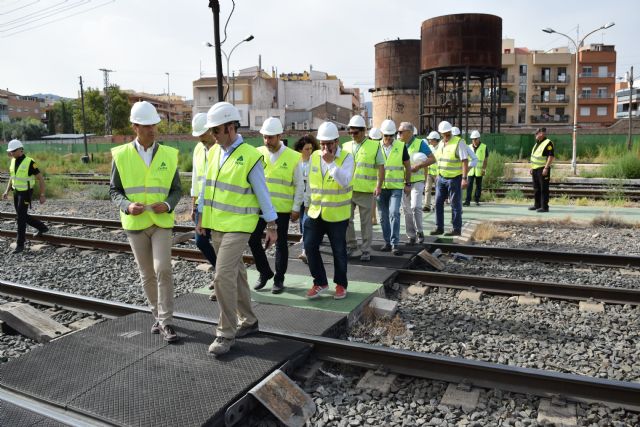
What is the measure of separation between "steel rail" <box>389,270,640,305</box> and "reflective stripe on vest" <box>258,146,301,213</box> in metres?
1.86

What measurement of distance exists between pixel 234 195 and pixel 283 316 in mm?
1663

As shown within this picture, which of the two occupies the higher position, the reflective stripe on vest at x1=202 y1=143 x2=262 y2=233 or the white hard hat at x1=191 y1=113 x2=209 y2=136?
the white hard hat at x1=191 y1=113 x2=209 y2=136

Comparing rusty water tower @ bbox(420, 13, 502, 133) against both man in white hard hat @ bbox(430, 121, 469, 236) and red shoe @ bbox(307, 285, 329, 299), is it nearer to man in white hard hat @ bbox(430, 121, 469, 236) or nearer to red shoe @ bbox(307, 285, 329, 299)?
man in white hard hat @ bbox(430, 121, 469, 236)

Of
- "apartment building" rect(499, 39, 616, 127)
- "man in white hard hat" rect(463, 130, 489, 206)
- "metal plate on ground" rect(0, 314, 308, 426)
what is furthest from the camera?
"apartment building" rect(499, 39, 616, 127)

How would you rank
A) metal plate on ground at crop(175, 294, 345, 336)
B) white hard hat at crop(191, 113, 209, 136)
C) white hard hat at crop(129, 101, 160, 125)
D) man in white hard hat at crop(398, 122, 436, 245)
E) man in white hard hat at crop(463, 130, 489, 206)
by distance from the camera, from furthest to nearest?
1. man in white hard hat at crop(463, 130, 489, 206)
2. man in white hard hat at crop(398, 122, 436, 245)
3. white hard hat at crop(191, 113, 209, 136)
4. metal plate on ground at crop(175, 294, 345, 336)
5. white hard hat at crop(129, 101, 160, 125)

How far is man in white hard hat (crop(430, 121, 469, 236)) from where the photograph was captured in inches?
379

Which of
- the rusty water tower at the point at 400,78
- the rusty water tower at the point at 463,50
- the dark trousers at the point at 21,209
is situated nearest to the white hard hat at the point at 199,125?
the dark trousers at the point at 21,209

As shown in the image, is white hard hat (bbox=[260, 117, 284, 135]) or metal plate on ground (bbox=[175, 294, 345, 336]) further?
white hard hat (bbox=[260, 117, 284, 135])

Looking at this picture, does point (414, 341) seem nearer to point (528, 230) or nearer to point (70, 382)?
point (70, 382)

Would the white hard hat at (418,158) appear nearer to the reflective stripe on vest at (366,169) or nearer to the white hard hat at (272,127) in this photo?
the reflective stripe on vest at (366,169)

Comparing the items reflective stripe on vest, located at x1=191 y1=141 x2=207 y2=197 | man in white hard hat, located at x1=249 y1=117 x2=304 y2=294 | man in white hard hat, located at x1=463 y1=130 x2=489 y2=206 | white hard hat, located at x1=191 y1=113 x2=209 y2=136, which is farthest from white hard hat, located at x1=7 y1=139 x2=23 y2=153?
man in white hard hat, located at x1=463 y1=130 x2=489 y2=206

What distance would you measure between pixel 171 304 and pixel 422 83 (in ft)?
115

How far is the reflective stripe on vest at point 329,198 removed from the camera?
6.00m

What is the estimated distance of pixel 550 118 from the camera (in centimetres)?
7506
